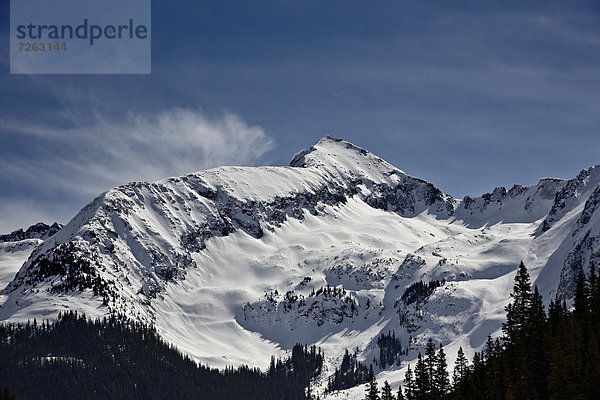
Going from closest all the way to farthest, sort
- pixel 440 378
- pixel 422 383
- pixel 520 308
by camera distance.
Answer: pixel 520 308 < pixel 422 383 < pixel 440 378

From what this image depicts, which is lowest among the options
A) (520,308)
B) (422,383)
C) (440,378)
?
(422,383)

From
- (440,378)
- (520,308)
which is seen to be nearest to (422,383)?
(440,378)

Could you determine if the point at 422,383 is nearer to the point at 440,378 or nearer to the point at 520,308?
the point at 440,378

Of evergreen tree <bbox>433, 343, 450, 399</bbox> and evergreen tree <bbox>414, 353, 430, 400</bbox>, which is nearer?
evergreen tree <bbox>414, 353, 430, 400</bbox>

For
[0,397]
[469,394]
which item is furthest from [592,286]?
[0,397]

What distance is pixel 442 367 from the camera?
120m

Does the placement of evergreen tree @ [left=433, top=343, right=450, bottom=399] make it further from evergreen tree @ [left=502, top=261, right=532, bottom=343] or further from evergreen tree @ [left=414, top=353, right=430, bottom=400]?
evergreen tree @ [left=502, top=261, right=532, bottom=343]

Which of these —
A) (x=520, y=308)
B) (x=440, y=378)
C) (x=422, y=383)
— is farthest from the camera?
(x=440, y=378)

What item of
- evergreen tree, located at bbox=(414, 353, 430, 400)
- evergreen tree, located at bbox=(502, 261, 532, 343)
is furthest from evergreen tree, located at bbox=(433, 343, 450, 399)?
evergreen tree, located at bbox=(502, 261, 532, 343)

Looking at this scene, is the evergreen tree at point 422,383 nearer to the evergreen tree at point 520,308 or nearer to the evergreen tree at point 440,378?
the evergreen tree at point 440,378

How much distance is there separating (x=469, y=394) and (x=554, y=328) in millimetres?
15949

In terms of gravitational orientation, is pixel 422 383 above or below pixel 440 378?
below

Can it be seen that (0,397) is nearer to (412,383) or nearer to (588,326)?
(412,383)

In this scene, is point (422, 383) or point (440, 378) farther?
point (440, 378)
